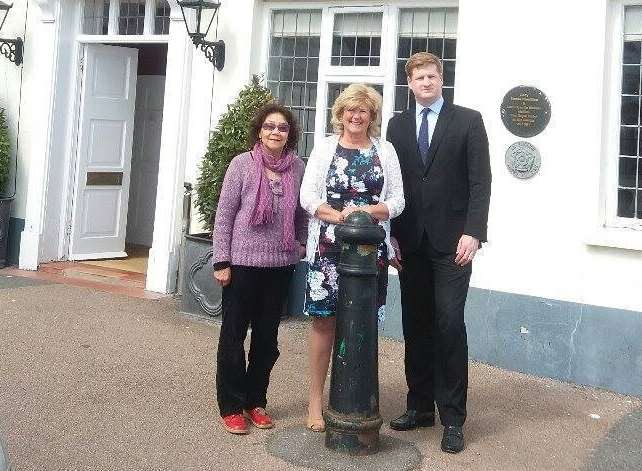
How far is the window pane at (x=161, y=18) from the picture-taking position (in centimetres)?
902

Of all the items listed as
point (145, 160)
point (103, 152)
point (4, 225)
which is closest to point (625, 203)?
point (103, 152)

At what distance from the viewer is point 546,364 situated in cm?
636

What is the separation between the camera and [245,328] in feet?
15.8

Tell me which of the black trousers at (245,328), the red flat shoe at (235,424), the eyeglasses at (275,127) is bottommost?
the red flat shoe at (235,424)

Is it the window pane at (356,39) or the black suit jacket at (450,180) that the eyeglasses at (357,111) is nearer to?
the black suit jacket at (450,180)

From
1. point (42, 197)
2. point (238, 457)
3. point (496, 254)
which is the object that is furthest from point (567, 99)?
point (42, 197)

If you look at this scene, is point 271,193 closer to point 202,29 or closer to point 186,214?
point 186,214

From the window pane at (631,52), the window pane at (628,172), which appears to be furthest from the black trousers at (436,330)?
the window pane at (631,52)

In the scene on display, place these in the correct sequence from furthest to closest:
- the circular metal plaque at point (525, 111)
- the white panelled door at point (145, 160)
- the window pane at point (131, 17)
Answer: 1. the white panelled door at point (145, 160)
2. the window pane at point (131, 17)
3. the circular metal plaque at point (525, 111)

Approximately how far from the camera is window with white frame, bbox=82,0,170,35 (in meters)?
9.05

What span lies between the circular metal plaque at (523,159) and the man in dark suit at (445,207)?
1.90 metres

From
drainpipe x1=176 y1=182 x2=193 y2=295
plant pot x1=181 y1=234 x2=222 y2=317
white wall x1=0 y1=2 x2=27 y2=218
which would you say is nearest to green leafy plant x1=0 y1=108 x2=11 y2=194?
white wall x1=0 y1=2 x2=27 y2=218

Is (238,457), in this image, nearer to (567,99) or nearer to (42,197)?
(567,99)

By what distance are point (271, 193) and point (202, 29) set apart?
4.07 metres
